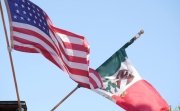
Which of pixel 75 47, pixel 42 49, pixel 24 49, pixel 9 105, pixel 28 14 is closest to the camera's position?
pixel 24 49

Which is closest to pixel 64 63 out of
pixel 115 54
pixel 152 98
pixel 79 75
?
pixel 79 75

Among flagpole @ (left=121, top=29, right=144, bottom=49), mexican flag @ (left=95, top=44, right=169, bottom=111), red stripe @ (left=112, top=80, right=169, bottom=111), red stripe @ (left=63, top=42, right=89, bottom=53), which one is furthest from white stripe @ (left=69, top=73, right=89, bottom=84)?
flagpole @ (left=121, top=29, right=144, bottom=49)

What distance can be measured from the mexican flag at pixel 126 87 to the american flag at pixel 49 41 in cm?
60

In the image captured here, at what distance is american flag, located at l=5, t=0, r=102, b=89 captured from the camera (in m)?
9.52

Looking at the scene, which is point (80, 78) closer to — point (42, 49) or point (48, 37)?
point (42, 49)

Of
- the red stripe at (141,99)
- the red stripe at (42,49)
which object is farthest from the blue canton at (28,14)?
the red stripe at (141,99)

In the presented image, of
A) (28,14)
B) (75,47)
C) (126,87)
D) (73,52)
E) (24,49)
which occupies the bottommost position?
(126,87)

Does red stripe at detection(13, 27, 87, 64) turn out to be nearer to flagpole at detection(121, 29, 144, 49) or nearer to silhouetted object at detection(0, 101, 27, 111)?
flagpole at detection(121, 29, 144, 49)

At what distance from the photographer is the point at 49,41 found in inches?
388

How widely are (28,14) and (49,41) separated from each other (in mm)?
965

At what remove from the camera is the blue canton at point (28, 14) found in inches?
379

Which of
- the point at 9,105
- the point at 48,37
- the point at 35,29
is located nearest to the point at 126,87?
the point at 48,37

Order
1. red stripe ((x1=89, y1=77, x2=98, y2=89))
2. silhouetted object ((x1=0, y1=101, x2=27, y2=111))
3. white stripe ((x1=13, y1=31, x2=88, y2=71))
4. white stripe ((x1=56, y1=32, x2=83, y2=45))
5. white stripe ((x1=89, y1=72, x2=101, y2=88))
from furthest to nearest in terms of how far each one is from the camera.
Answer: silhouetted object ((x1=0, y1=101, x2=27, y2=111))
white stripe ((x1=56, y1=32, x2=83, y2=45))
white stripe ((x1=89, y1=72, x2=101, y2=88))
red stripe ((x1=89, y1=77, x2=98, y2=89))
white stripe ((x1=13, y1=31, x2=88, y2=71))

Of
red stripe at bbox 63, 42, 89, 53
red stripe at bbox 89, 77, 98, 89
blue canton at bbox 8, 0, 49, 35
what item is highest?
blue canton at bbox 8, 0, 49, 35
